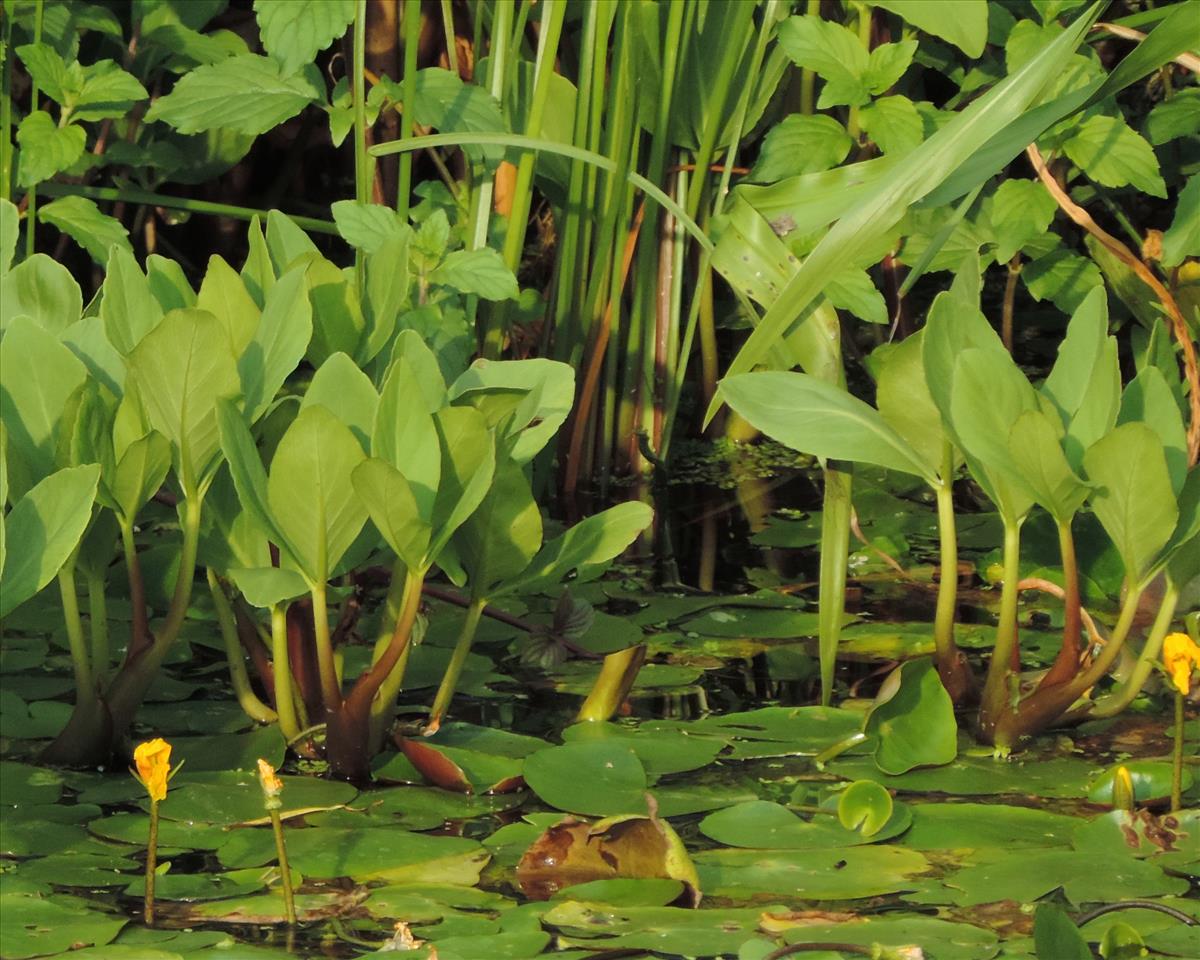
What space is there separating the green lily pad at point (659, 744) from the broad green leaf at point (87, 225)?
2.65 ft

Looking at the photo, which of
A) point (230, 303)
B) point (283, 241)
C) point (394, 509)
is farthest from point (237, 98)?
point (394, 509)

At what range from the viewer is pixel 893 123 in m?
1.74

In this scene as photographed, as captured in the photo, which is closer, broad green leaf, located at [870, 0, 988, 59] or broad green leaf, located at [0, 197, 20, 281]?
broad green leaf, located at [0, 197, 20, 281]

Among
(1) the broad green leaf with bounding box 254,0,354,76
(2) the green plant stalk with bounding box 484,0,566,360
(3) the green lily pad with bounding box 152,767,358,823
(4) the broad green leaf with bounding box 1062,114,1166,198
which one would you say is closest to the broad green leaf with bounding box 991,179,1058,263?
(4) the broad green leaf with bounding box 1062,114,1166,198

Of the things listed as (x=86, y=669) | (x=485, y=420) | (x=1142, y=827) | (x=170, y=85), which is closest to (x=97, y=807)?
(x=86, y=669)

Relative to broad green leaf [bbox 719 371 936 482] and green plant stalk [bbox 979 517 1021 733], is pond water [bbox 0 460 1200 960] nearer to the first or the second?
green plant stalk [bbox 979 517 1021 733]

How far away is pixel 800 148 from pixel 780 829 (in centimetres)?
94

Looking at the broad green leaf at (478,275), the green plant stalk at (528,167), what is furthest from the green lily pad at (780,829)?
the green plant stalk at (528,167)

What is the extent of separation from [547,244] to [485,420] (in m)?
1.10

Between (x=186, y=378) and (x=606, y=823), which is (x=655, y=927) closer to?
(x=606, y=823)

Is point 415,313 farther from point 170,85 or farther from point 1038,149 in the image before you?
point 170,85

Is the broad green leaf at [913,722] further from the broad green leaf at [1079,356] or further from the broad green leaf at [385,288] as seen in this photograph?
the broad green leaf at [385,288]

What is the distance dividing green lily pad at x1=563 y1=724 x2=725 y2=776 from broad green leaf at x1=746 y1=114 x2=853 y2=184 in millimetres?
745

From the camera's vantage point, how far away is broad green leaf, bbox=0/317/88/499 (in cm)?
111
